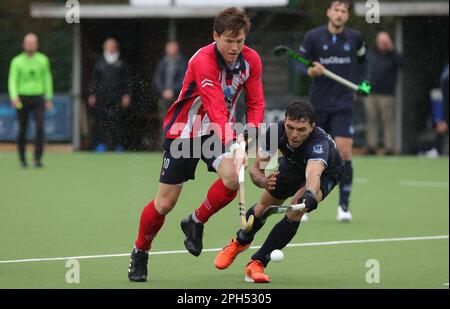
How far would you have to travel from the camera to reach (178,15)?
2300 centimetres

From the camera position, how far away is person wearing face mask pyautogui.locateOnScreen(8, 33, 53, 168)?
1786cm

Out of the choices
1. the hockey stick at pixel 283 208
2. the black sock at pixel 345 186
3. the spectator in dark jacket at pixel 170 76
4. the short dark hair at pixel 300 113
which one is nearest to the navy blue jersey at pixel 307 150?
the short dark hair at pixel 300 113

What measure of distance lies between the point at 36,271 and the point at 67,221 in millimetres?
3378

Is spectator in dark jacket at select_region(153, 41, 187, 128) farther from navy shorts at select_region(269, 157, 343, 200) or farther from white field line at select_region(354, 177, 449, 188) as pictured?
navy shorts at select_region(269, 157, 343, 200)

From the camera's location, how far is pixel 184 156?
25.5ft

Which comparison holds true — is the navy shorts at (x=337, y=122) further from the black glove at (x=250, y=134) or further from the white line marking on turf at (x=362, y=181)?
the white line marking on turf at (x=362, y=181)

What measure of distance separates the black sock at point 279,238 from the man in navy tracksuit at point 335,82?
3.72 metres

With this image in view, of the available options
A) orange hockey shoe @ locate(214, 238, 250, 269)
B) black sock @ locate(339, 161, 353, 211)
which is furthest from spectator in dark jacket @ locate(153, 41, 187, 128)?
orange hockey shoe @ locate(214, 238, 250, 269)

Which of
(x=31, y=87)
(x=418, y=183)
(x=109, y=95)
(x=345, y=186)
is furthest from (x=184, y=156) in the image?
(x=109, y=95)

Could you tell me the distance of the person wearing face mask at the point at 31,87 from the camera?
58.6 feet

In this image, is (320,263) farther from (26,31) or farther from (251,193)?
(26,31)

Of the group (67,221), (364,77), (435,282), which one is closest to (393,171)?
(364,77)

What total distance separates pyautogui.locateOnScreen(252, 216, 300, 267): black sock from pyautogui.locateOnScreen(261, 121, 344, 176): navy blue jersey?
418 mm

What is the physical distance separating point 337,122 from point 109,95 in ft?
24.1
